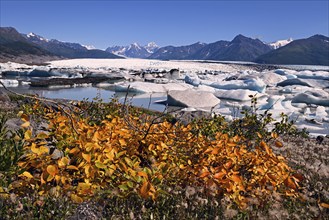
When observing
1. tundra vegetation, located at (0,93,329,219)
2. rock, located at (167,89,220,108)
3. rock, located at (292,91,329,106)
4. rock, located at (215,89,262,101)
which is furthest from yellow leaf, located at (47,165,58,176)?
rock, located at (292,91,329,106)

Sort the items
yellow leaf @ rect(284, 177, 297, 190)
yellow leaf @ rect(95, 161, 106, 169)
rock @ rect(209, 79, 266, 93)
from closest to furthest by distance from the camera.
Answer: yellow leaf @ rect(95, 161, 106, 169) → yellow leaf @ rect(284, 177, 297, 190) → rock @ rect(209, 79, 266, 93)

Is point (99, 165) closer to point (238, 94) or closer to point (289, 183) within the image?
point (289, 183)

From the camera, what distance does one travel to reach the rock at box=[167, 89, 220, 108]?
28.7m

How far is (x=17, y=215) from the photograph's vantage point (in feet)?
10.9

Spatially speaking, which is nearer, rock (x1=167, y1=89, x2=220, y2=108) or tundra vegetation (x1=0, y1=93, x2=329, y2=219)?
tundra vegetation (x1=0, y1=93, x2=329, y2=219)

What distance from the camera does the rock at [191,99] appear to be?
2872cm

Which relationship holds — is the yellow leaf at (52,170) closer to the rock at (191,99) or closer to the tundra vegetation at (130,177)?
the tundra vegetation at (130,177)

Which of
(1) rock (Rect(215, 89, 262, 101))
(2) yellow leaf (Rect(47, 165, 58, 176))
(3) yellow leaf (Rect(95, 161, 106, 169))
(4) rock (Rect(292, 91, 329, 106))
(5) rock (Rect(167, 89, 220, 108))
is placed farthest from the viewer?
(1) rock (Rect(215, 89, 262, 101))

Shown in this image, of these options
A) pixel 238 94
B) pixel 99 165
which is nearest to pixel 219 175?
pixel 99 165

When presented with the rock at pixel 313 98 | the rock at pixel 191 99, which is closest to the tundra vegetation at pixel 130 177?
the rock at pixel 191 99

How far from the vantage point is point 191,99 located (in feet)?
95.9

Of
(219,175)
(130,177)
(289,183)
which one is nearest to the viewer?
(130,177)

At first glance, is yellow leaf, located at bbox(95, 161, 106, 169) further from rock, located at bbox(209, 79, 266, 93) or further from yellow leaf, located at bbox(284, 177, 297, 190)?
rock, located at bbox(209, 79, 266, 93)

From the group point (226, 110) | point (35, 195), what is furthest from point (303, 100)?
point (35, 195)
